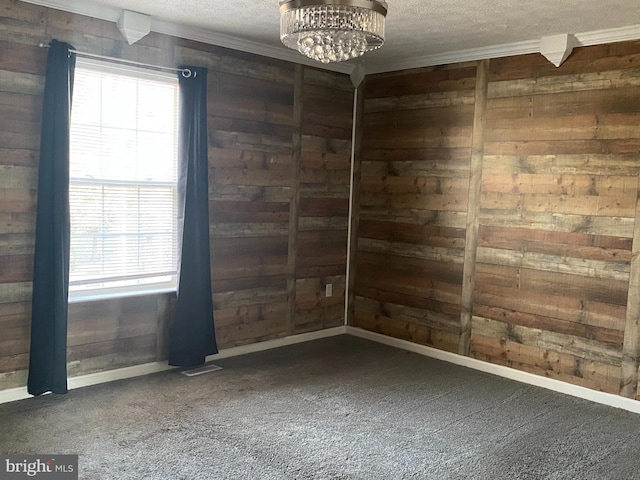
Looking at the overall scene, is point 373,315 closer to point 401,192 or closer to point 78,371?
point 401,192

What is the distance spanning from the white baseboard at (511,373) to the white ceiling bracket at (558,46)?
220 cm

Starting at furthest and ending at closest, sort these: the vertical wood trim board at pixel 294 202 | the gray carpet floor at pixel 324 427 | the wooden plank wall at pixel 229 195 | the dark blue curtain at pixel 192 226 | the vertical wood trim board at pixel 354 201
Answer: the vertical wood trim board at pixel 354 201
the vertical wood trim board at pixel 294 202
the dark blue curtain at pixel 192 226
the wooden plank wall at pixel 229 195
the gray carpet floor at pixel 324 427

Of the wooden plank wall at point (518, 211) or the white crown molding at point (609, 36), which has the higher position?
the white crown molding at point (609, 36)

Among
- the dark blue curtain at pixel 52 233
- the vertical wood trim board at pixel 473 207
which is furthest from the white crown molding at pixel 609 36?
the dark blue curtain at pixel 52 233

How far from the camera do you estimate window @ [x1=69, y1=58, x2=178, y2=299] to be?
3906mm

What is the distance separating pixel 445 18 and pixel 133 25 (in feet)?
6.43

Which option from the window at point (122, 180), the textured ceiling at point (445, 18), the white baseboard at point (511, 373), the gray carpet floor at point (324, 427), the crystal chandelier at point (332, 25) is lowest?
the gray carpet floor at point (324, 427)

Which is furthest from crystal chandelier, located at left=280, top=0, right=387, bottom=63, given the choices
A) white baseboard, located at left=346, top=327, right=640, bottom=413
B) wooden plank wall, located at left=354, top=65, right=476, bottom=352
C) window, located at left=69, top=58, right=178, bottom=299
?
white baseboard, located at left=346, top=327, right=640, bottom=413

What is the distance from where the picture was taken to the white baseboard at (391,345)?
4000 mm

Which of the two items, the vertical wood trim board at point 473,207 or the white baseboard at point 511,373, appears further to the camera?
the vertical wood trim board at point 473,207

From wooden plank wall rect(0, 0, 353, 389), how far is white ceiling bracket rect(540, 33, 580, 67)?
1788 millimetres

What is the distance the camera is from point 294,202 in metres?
5.13

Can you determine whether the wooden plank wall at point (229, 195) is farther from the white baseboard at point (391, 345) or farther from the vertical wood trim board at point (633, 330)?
the vertical wood trim board at point (633, 330)

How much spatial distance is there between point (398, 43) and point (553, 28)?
42.1 inches
